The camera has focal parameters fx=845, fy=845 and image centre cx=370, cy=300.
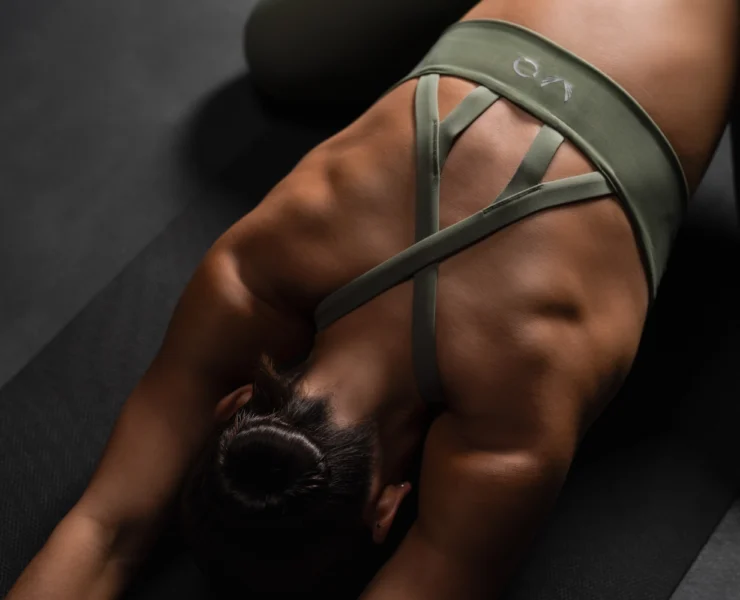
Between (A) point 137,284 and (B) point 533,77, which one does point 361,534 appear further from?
(A) point 137,284

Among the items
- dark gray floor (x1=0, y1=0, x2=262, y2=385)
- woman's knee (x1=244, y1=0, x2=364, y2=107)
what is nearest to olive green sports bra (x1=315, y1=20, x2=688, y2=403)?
woman's knee (x1=244, y1=0, x2=364, y2=107)

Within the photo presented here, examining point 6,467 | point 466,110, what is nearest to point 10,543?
point 6,467

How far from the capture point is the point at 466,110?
3.01 ft

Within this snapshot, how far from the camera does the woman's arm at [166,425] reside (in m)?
0.94

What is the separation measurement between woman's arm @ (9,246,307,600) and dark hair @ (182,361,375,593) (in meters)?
0.11

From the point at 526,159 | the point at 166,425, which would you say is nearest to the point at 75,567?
the point at 166,425

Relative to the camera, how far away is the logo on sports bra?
926 mm

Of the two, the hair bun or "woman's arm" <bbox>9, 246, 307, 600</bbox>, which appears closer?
the hair bun

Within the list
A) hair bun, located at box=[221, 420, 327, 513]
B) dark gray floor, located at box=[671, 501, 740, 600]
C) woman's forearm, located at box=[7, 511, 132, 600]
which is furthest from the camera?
dark gray floor, located at box=[671, 501, 740, 600]

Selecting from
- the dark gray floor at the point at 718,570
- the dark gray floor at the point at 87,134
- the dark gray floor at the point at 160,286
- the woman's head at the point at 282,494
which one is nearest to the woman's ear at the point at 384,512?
the woman's head at the point at 282,494

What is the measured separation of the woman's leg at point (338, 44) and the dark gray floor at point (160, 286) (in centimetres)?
9

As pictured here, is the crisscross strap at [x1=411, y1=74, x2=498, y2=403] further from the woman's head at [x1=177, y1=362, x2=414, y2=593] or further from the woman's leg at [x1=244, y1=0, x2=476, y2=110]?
the woman's leg at [x1=244, y1=0, x2=476, y2=110]

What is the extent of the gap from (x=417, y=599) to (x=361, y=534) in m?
0.09

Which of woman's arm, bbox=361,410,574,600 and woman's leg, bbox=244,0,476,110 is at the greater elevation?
woman's leg, bbox=244,0,476,110
